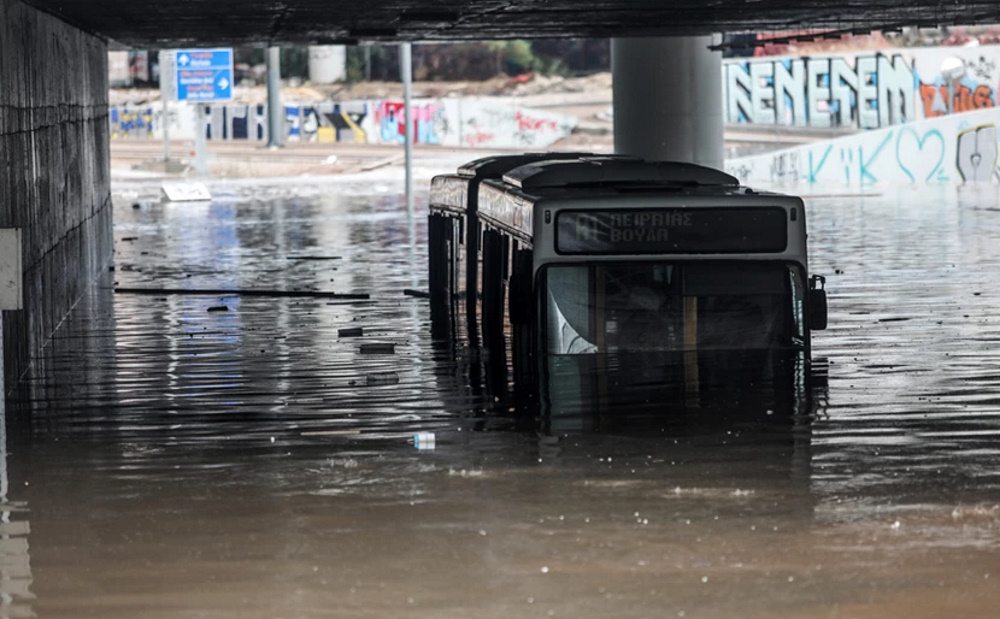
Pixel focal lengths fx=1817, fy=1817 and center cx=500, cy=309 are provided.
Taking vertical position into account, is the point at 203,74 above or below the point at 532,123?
above

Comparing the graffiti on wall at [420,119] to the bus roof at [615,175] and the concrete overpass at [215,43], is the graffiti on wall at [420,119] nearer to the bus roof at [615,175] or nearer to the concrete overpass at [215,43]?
the concrete overpass at [215,43]

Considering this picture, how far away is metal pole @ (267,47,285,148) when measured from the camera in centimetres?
7906

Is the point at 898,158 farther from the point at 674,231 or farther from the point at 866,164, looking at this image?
the point at 674,231

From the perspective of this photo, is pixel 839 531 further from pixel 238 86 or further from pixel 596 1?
pixel 238 86

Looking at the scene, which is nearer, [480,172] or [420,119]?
[480,172]

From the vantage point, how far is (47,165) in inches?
775

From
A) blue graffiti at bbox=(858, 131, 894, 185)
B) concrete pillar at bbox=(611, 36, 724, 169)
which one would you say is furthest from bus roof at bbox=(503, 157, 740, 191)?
blue graffiti at bbox=(858, 131, 894, 185)

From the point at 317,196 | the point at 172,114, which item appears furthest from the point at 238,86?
the point at 317,196

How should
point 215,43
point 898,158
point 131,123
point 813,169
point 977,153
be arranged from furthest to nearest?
point 131,123
point 813,169
point 898,158
point 977,153
point 215,43

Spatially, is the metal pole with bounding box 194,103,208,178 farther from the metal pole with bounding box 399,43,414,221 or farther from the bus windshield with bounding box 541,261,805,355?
the bus windshield with bounding box 541,261,805,355

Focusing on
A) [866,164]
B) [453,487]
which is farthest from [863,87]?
[453,487]

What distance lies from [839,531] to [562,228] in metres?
6.22

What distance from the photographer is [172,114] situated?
93812 mm

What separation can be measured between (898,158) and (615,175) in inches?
1499
